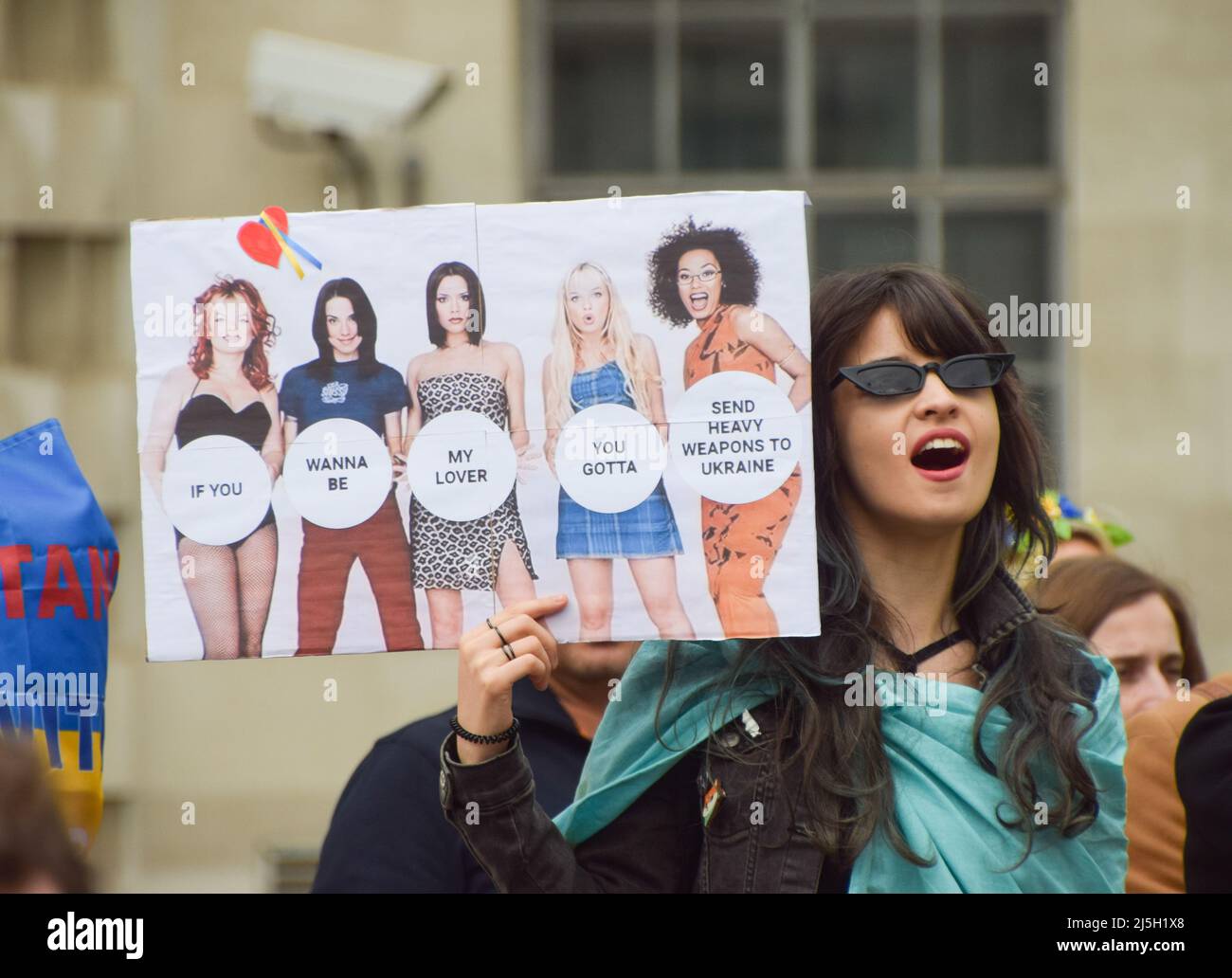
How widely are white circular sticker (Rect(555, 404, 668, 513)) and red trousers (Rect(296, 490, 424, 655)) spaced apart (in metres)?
0.29

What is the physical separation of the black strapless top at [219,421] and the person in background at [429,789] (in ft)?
2.60

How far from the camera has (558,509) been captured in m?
2.88

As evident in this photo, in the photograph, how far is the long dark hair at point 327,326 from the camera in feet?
9.59

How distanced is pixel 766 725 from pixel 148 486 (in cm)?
109

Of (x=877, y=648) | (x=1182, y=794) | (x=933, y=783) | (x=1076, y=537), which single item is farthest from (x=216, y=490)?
(x=1076, y=537)

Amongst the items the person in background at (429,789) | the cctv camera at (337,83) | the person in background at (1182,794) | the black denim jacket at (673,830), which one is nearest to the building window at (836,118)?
the cctv camera at (337,83)

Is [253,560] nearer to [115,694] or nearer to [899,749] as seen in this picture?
[899,749]

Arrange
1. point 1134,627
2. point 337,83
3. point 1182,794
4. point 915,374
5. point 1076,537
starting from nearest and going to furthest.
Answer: point 915,374, point 1182,794, point 1134,627, point 1076,537, point 337,83

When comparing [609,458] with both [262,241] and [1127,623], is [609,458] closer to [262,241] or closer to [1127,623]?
[262,241]

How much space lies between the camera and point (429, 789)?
3381 mm

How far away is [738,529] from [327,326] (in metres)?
0.75

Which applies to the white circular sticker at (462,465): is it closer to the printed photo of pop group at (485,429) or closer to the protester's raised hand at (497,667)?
the printed photo of pop group at (485,429)

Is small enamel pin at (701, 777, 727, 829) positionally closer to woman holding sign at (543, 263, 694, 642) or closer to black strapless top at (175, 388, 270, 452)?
woman holding sign at (543, 263, 694, 642)
